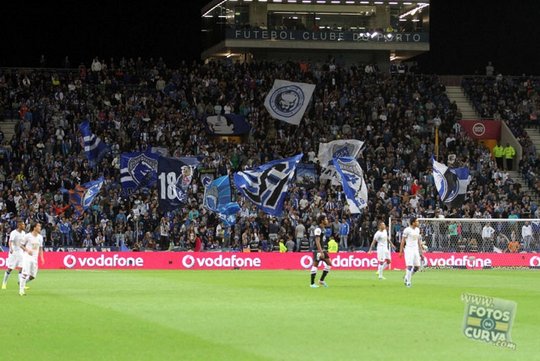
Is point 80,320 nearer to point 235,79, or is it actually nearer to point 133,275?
point 133,275

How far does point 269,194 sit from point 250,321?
28.5 metres

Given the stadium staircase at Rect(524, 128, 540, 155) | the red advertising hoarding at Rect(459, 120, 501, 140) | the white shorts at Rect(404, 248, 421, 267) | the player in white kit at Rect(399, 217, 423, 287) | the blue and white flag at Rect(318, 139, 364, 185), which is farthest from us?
the red advertising hoarding at Rect(459, 120, 501, 140)

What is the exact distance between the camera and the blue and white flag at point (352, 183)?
51094 millimetres

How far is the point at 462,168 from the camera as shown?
186ft

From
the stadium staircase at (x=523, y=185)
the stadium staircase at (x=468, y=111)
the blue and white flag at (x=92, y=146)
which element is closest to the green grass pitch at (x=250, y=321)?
the blue and white flag at (x=92, y=146)

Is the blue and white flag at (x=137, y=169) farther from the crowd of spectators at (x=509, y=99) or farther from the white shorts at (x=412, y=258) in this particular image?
the crowd of spectators at (x=509, y=99)

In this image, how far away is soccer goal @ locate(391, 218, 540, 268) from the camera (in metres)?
51.2

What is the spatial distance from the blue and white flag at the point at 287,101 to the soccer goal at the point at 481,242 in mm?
13287

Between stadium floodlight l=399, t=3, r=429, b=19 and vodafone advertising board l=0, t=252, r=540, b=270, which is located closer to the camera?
vodafone advertising board l=0, t=252, r=540, b=270

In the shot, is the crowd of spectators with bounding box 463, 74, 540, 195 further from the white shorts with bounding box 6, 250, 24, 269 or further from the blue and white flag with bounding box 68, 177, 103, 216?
the white shorts with bounding box 6, 250, 24, 269

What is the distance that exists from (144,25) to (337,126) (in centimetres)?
1898

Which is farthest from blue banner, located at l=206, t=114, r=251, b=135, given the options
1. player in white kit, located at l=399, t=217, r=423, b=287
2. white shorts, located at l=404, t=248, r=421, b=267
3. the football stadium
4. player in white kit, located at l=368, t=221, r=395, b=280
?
white shorts, located at l=404, t=248, r=421, b=267

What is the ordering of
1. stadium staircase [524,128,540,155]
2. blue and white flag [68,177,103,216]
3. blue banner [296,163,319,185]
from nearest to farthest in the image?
blue and white flag [68,177,103,216], blue banner [296,163,319,185], stadium staircase [524,128,540,155]

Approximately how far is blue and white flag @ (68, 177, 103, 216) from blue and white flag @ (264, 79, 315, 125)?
576 inches
